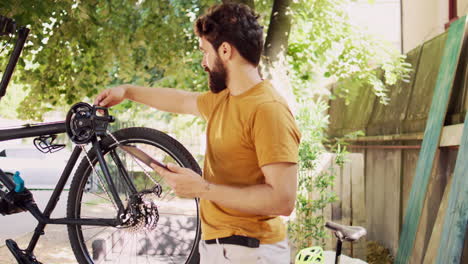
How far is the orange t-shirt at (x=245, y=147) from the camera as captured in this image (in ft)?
5.32

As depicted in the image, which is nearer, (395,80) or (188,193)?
(188,193)

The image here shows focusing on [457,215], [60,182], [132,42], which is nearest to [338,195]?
[457,215]

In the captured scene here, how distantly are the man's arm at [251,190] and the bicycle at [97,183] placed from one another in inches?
12.3

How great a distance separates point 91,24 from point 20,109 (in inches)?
45.8

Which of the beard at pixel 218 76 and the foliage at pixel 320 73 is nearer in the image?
the beard at pixel 218 76

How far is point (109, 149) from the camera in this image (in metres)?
2.11

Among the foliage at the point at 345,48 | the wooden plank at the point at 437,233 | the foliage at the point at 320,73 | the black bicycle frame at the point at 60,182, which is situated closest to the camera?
the black bicycle frame at the point at 60,182

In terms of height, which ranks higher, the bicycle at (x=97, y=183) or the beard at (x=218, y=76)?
the beard at (x=218, y=76)

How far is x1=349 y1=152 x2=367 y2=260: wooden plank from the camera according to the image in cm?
456

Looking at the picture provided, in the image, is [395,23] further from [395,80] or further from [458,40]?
[458,40]

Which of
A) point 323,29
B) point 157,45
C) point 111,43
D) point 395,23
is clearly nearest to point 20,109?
point 111,43

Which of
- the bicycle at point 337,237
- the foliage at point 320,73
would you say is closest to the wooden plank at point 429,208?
Answer: the foliage at point 320,73

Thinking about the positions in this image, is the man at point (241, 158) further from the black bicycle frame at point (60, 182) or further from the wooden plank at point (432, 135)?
the wooden plank at point (432, 135)

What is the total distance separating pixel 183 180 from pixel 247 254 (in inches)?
12.3
